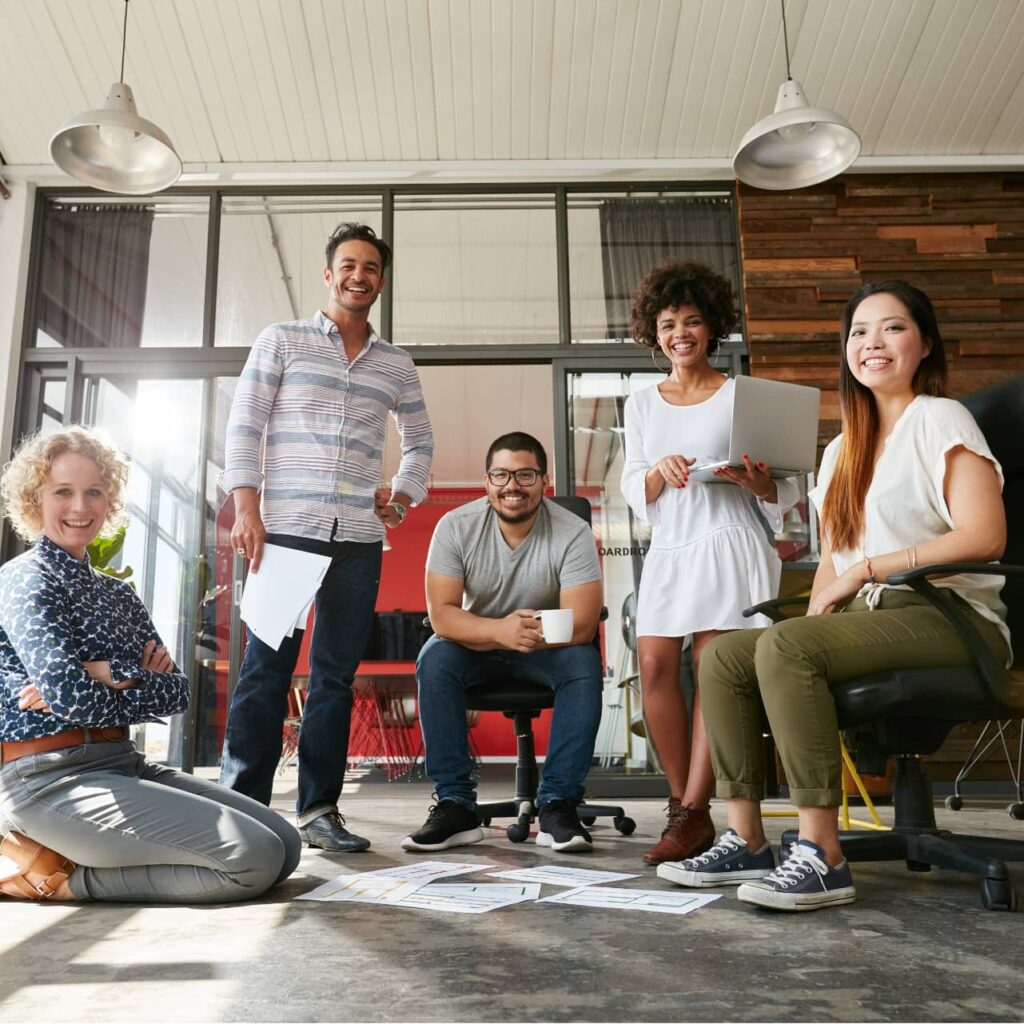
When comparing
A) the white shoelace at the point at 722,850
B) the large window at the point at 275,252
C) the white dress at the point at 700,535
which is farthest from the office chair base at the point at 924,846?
the large window at the point at 275,252

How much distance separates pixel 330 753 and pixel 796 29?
3.47 metres

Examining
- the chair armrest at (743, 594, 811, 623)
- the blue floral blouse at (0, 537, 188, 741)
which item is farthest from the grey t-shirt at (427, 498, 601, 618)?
the blue floral blouse at (0, 537, 188, 741)

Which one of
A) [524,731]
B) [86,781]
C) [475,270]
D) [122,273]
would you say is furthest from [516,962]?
[122,273]

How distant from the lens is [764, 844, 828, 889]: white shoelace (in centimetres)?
147

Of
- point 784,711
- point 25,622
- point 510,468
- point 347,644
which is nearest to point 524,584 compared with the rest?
point 510,468

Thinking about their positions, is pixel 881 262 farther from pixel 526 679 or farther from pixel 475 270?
pixel 526 679

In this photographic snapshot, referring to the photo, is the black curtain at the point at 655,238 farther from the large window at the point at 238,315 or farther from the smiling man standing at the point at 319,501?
the smiling man standing at the point at 319,501

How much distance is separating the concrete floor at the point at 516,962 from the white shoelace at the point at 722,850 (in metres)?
0.10

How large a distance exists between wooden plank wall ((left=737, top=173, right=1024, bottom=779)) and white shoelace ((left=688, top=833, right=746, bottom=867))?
2.84 m

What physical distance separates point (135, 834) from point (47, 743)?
238 mm

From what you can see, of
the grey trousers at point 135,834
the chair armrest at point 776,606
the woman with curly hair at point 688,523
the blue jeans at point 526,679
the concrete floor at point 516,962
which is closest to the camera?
the concrete floor at point 516,962

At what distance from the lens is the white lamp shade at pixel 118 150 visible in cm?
325

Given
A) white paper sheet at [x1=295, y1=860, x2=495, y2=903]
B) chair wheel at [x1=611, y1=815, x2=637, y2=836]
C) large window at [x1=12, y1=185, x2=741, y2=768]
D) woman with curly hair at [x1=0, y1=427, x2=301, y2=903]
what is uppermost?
large window at [x1=12, y1=185, x2=741, y2=768]

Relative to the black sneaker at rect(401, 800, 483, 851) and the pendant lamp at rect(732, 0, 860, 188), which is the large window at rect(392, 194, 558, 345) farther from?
the black sneaker at rect(401, 800, 483, 851)
